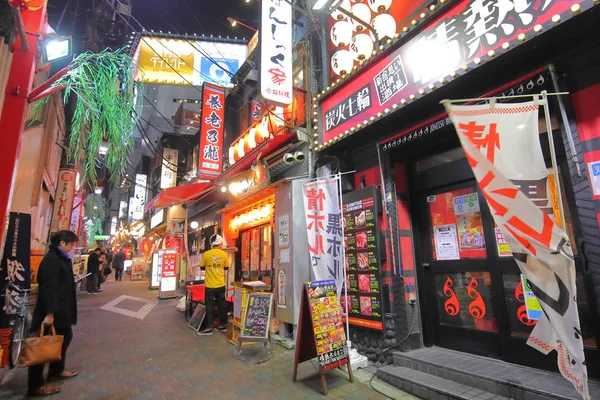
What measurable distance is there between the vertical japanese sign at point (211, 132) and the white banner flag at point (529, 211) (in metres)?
9.61

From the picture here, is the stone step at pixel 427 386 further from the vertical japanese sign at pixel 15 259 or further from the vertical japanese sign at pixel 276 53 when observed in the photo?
the vertical japanese sign at pixel 276 53

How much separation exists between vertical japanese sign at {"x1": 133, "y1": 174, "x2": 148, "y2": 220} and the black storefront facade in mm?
26196

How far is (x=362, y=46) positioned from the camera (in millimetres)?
6766

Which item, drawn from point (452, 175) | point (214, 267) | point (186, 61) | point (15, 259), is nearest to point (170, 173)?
point (186, 61)

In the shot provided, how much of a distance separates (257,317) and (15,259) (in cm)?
419

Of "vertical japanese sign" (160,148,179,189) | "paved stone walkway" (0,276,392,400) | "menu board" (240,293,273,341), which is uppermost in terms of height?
"vertical japanese sign" (160,148,179,189)

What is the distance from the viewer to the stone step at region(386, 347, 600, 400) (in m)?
3.39

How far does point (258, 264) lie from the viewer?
1030cm

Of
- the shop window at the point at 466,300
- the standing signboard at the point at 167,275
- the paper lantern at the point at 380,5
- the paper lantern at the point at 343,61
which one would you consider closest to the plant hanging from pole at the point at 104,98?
the paper lantern at the point at 343,61

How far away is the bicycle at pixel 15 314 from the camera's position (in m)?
4.68

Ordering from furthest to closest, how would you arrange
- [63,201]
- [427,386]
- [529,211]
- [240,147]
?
[63,201] → [240,147] → [427,386] → [529,211]

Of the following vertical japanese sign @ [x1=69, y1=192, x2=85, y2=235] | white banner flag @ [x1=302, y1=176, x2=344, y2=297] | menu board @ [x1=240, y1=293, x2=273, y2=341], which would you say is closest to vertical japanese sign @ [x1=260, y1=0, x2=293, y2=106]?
white banner flag @ [x1=302, y1=176, x2=344, y2=297]

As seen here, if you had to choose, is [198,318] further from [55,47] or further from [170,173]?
[170,173]

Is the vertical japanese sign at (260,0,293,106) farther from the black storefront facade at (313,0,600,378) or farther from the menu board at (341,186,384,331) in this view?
the menu board at (341,186,384,331)
